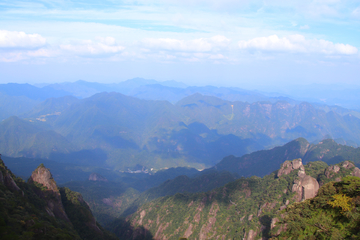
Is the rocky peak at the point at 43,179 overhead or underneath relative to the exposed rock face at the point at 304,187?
overhead

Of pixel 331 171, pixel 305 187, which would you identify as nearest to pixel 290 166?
pixel 331 171

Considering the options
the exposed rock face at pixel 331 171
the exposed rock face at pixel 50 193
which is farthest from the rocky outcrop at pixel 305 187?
the exposed rock face at pixel 50 193

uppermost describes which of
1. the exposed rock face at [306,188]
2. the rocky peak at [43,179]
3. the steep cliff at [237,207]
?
the rocky peak at [43,179]

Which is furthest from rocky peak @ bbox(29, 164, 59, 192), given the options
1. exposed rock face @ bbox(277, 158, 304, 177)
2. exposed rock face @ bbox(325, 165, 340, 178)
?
exposed rock face @ bbox(325, 165, 340, 178)

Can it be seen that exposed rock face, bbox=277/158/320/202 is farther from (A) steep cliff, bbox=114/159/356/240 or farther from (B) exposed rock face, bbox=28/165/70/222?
(B) exposed rock face, bbox=28/165/70/222

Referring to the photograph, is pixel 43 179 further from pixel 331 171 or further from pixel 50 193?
pixel 331 171

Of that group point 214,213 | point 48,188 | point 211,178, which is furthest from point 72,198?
point 211,178

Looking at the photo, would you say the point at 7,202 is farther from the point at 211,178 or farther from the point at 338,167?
the point at 211,178

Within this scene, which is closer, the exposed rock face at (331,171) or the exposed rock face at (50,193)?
the exposed rock face at (50,193)

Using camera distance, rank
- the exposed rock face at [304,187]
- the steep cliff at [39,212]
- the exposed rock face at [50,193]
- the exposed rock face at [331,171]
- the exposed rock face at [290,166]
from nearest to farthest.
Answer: the steep cliff at [39,212]
the exposed rock face at [50,193]
the exposed rock face at [304,187]
the exposed rock face at [331,171]
the exposed rock face at [290,166]

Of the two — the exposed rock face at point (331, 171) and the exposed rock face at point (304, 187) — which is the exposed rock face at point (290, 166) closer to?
the exposed rock face at point (304, 187)

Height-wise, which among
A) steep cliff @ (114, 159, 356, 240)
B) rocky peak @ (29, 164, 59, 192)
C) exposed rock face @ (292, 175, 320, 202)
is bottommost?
steep cliff @ (114, 159, 356, 240)
